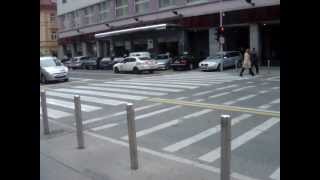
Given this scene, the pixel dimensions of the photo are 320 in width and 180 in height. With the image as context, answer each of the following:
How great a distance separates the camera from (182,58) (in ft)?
109

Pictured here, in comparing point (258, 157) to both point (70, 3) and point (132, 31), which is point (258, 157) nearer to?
point (132, 31)

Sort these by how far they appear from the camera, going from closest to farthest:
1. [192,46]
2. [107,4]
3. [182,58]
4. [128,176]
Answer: [128,176] < [182,58] < [192,46] < [107,4]

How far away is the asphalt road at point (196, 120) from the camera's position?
6473mm

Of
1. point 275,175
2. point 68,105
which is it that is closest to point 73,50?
point 68,105

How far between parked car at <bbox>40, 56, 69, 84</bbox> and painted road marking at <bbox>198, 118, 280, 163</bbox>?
18039 millimetres

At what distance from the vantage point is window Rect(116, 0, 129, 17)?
49.2 metres

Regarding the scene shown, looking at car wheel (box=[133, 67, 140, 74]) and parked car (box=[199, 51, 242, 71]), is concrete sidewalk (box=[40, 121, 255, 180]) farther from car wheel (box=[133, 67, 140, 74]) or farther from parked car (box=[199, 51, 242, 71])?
car wheel (box=[133, 67, 140, 74])

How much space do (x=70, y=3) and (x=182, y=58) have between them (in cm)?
3612

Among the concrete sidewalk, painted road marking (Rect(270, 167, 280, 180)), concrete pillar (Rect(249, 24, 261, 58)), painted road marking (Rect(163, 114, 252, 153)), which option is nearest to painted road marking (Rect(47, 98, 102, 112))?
the concrete sidewalk

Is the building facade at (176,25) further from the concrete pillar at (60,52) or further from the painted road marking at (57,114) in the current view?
the painted road marking at (57,114)

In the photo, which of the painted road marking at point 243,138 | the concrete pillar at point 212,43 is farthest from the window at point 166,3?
the painted road marking at point 243,138

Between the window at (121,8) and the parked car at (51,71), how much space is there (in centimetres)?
2424

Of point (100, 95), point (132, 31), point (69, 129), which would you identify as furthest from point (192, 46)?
point (69, 129)
